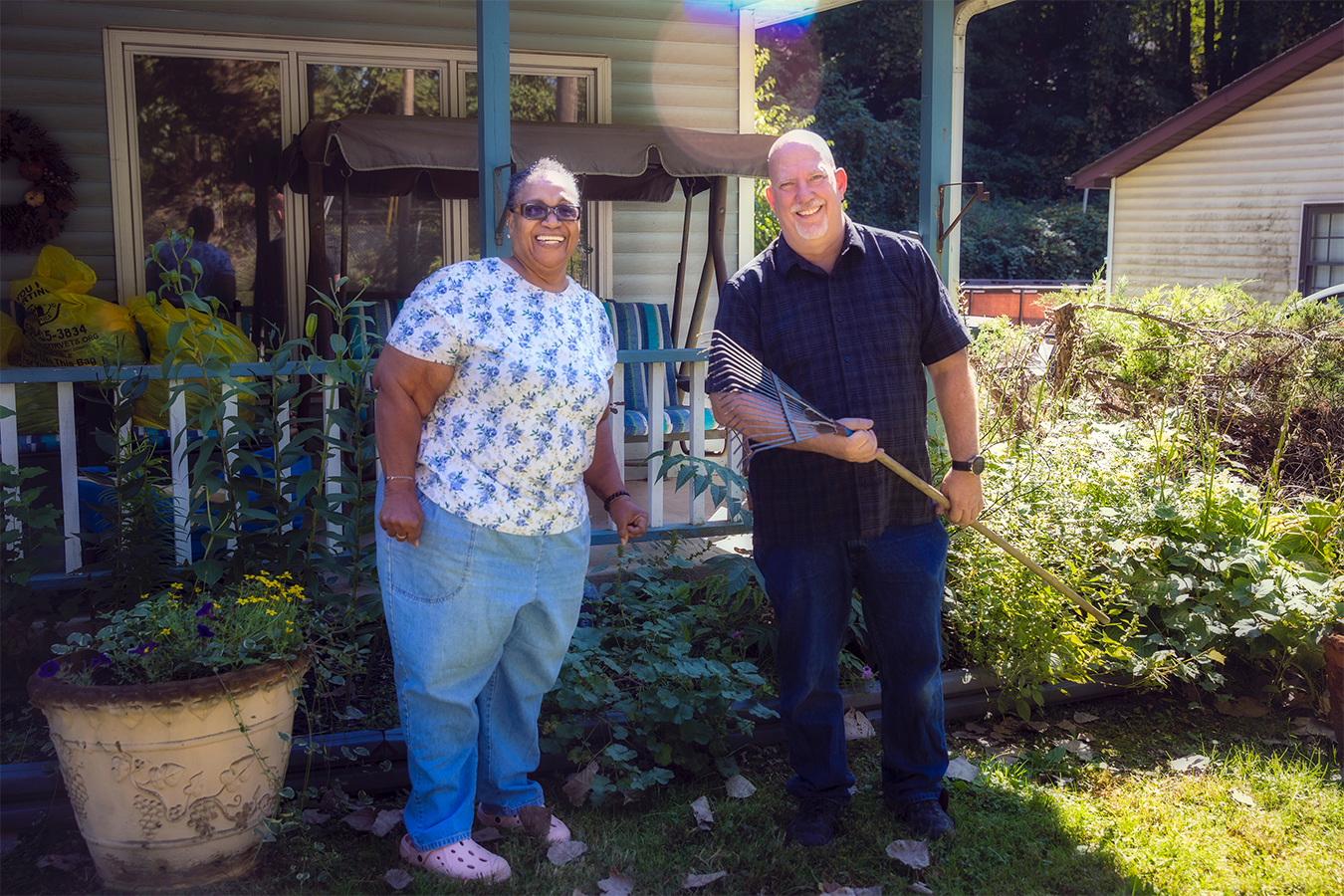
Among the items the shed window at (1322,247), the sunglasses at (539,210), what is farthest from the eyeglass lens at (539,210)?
the shed window at (1322,247)

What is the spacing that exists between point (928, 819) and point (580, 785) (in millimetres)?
965

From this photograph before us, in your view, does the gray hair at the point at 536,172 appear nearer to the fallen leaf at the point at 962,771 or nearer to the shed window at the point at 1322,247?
the fallen leaf at the point at 962,771

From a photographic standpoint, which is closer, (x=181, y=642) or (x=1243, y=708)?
(x=181, y=642)

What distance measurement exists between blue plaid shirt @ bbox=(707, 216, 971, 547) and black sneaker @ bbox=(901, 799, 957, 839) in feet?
2.60

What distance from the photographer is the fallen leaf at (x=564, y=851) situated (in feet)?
8.90

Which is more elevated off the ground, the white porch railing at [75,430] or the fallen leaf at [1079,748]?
the white porch railing at [75,430]

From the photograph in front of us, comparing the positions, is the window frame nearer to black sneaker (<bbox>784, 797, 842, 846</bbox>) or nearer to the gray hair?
the gray hair

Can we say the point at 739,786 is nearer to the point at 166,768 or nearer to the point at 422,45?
the point at 166,768

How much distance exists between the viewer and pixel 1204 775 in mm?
3303

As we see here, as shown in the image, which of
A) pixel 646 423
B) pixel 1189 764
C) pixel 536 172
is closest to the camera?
pixel 536 172

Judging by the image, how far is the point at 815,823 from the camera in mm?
2811

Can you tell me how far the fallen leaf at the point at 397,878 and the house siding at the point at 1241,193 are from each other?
13.3m

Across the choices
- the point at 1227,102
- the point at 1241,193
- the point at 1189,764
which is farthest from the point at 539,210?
the point at 1241,193

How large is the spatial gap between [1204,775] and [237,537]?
308cm
